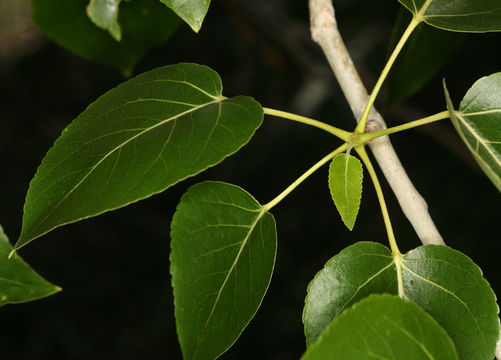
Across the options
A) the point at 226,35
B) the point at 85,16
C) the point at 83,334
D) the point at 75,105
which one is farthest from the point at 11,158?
the point at 85,16

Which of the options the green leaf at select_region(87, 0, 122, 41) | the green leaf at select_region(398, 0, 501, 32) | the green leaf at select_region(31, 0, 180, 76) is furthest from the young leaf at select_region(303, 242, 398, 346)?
the green leaf at select_region(31, 0, 180, 76)

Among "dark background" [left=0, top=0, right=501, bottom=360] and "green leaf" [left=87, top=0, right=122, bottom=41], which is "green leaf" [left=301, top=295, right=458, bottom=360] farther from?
"dark background" [left=0, top=0, right=501, bottom=360]

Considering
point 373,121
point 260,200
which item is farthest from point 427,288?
point 260,200

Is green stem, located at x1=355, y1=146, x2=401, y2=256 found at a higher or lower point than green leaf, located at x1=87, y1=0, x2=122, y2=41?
lower

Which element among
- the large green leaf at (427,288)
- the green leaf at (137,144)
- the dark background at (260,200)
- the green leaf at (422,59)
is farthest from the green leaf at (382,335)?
the dark background at (260,200)

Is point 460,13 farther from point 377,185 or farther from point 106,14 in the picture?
point 106,14

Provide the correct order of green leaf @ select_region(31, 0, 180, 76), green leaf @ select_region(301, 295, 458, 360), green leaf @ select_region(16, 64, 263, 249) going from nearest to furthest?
1. green leaf @ select_region(301, 295, 458, 360)
2. green leaf @ select_region(16, 64, 263, 249)
3. green leaf @ select_region(31, 0, 180, 76)

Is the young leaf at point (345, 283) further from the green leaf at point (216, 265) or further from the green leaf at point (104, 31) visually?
the green leaf at point (104, 31)

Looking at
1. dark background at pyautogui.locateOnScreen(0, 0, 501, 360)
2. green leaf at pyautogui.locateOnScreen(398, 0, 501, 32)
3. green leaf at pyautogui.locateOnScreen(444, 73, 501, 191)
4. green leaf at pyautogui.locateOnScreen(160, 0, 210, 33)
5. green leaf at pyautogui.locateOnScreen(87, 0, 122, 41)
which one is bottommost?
dark background at pyautogui.locateOnScreen(0, 0, 501, 360)
